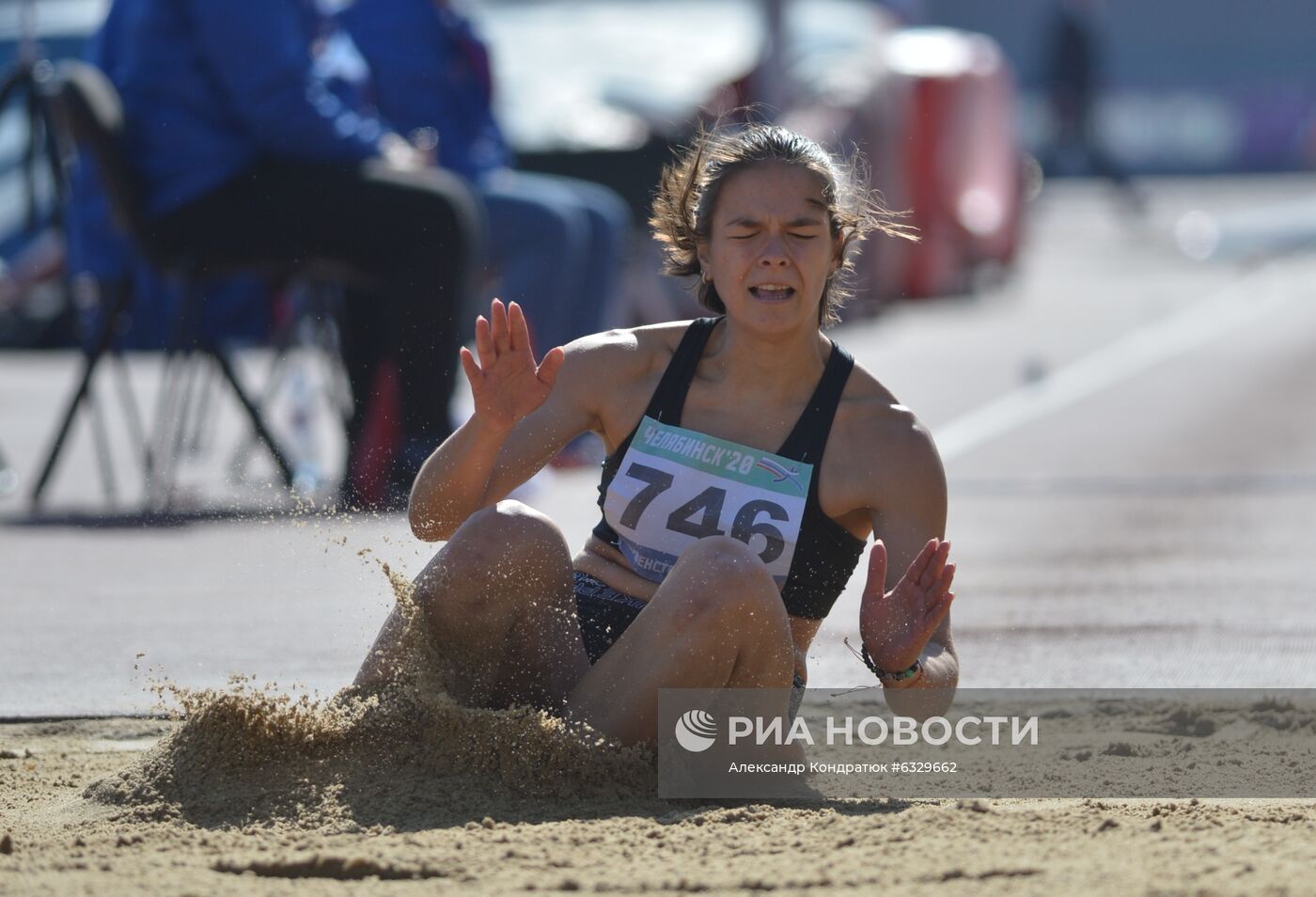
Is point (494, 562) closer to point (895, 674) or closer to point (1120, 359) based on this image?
point (895, 674)

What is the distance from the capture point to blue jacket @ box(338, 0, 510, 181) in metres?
8.88

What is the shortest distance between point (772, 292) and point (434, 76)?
5.25 m

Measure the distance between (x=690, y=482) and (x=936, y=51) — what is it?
578 inches

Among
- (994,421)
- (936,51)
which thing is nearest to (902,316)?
(936,51)

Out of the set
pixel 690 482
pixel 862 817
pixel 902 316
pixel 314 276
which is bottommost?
pixel 862 817

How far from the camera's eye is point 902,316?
55.7 ft

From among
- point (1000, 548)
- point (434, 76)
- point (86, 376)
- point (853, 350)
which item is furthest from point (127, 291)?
point (853, 350)

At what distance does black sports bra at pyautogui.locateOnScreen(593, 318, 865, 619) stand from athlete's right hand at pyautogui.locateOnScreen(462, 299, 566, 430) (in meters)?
0.34

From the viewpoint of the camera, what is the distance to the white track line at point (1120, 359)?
10492mm

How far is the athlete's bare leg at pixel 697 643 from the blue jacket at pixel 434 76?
213 inches

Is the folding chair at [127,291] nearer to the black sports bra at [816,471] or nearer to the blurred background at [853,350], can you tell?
the blurred background at [853,350]

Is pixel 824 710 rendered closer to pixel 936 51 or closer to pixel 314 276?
pixel 314 276

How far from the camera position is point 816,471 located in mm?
4000

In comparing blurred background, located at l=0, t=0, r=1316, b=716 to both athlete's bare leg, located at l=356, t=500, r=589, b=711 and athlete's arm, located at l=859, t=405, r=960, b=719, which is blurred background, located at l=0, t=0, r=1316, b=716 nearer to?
athlete's bare leg, located at l=356, t=500, r=589, b=711
